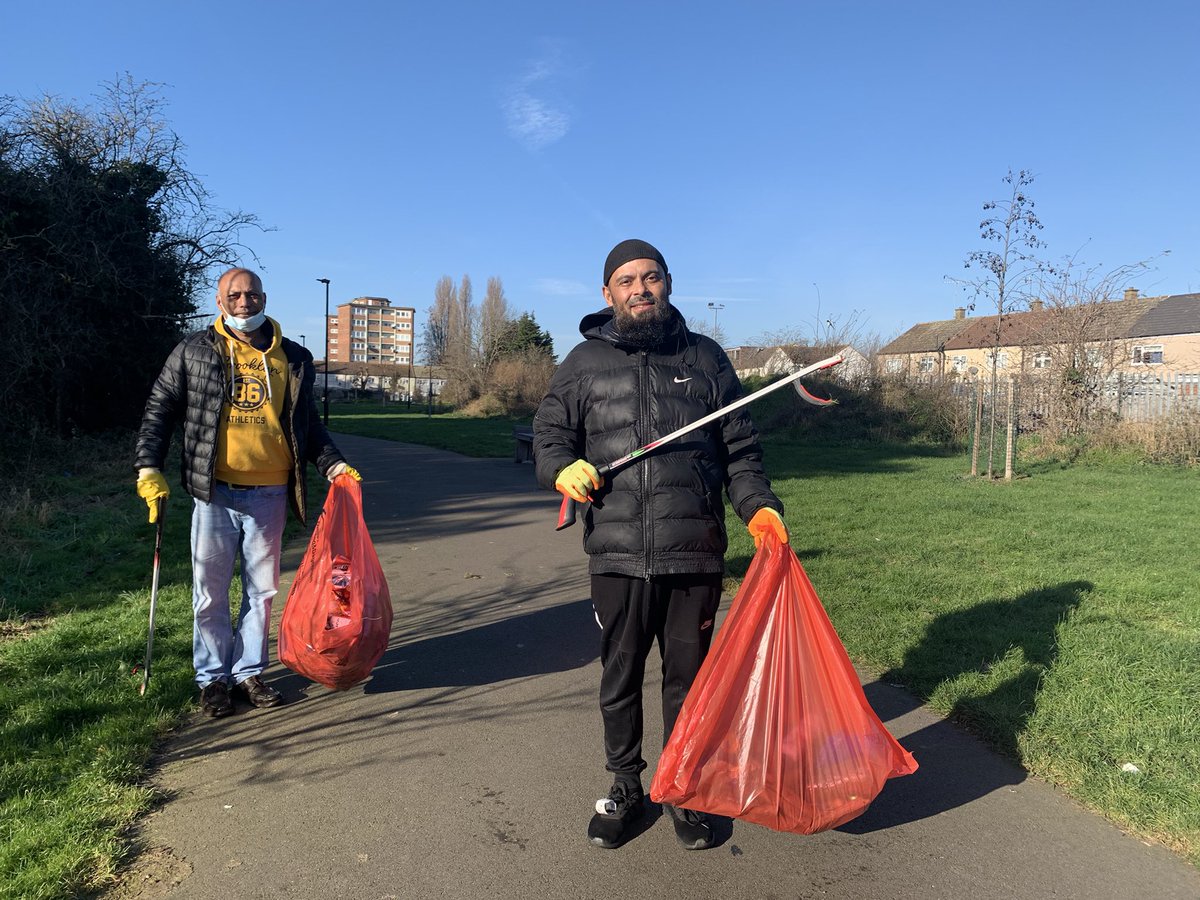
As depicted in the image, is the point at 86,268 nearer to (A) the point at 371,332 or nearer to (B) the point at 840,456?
(B) the point at 840,456

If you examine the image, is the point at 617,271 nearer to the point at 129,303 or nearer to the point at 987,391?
the point at 129,303

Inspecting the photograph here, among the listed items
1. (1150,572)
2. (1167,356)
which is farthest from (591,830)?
(1167,356)

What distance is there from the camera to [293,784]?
317 centimetres

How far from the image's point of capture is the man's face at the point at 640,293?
2877 mm

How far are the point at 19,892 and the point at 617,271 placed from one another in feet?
8.49

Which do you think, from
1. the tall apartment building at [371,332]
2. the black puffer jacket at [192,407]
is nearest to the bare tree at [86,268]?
the black puffer jacket at [192,407]

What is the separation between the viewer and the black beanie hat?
2.94m

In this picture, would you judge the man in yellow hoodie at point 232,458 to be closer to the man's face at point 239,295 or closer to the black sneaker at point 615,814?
the man's face at point 239,295

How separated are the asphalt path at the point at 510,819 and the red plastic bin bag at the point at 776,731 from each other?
0.81 feet

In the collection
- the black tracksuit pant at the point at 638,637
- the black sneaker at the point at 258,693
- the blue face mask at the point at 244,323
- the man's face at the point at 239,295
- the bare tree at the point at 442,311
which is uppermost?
the bare tree at the point at 442,311

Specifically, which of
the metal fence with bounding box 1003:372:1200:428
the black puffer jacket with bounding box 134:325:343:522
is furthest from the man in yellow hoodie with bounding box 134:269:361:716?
the metal fence with bounding box 1003:372:1200:428

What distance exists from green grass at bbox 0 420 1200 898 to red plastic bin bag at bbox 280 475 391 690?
64cm

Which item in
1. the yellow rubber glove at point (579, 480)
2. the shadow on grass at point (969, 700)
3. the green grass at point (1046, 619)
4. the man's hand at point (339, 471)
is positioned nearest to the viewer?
the yellow rubber glove at point (579, 480)

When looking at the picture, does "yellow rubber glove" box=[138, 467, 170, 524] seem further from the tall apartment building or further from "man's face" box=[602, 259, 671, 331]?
the tall apartment building
